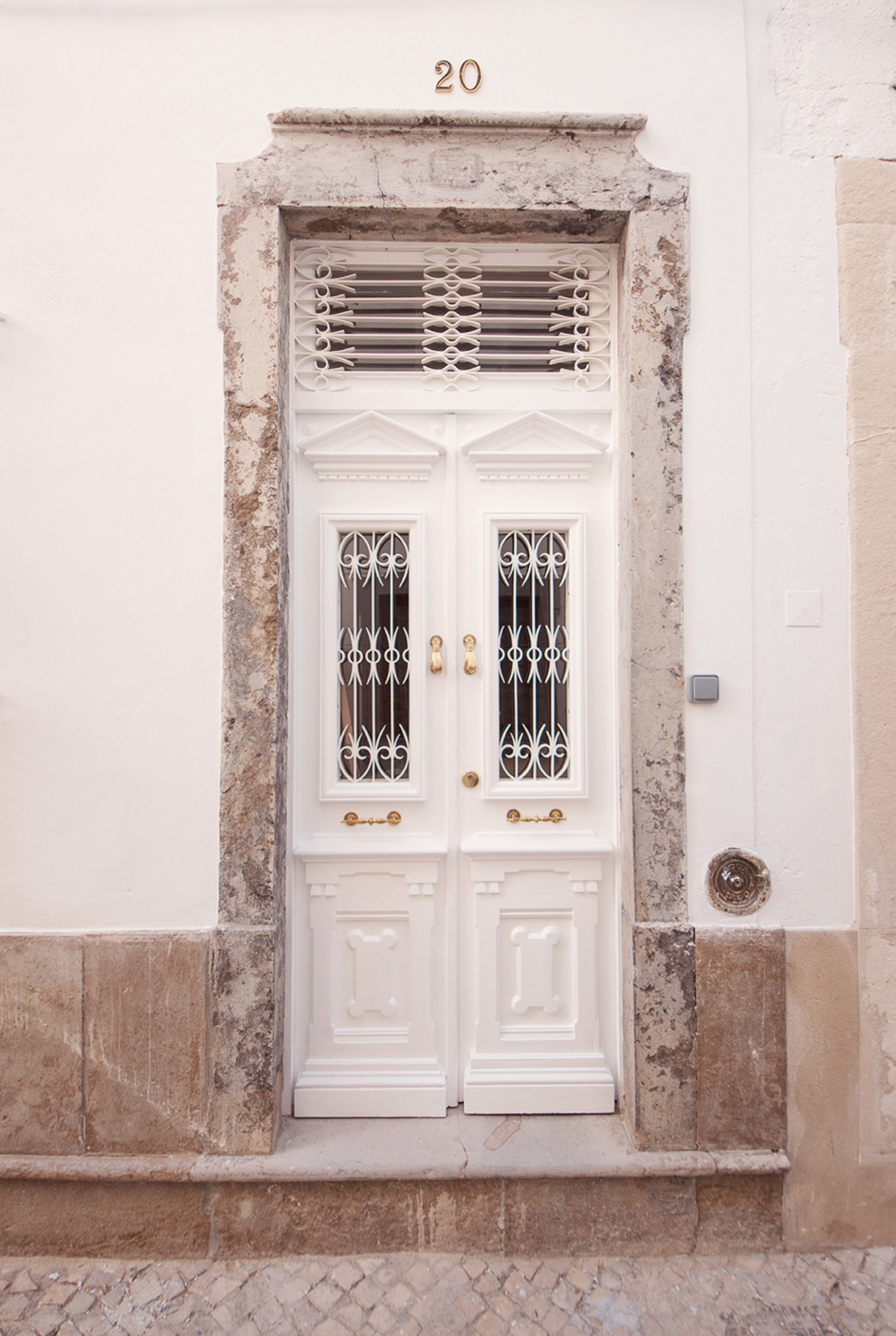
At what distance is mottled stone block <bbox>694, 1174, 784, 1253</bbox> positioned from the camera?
8.48 ft

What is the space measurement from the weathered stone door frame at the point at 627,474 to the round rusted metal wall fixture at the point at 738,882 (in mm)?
128

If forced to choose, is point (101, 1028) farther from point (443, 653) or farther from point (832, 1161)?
point (832, 1161)

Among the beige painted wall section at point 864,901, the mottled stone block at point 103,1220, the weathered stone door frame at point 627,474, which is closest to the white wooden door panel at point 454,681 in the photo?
the weathered stone door frame at point 627,474

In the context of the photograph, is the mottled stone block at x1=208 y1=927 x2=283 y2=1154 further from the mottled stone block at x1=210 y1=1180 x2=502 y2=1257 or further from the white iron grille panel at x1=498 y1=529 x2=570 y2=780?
the white iron grille panel at x1=498 y1=529 x2=570 y2=780

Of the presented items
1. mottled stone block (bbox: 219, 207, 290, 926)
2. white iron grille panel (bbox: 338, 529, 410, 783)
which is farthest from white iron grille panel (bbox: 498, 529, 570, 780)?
mottled stone block (bbox: 219, 207, 290, 926)

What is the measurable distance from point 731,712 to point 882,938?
983 millimetres

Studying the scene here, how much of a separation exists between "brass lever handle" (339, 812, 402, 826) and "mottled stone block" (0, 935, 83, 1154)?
3.41ft

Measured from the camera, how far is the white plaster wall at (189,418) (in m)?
2.69

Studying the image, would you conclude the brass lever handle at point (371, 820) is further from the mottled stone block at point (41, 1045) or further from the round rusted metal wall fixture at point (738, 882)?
the round rusted metal wall fixture at point (738, 882)

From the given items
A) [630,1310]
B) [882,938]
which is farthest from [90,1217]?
[882,938]

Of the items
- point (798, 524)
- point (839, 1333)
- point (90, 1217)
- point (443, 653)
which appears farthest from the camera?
point (443, 653)

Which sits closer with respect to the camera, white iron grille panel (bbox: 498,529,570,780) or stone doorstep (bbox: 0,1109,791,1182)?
stone doorstep (bbox: 0,1109,791,1182)

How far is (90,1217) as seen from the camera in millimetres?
Result: 2568

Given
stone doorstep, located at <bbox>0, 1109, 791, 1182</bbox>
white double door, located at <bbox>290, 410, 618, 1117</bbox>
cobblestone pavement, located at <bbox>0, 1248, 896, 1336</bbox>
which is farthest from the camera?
white double door, located at <bbox>290, 410, 618, 1117</bbox>
